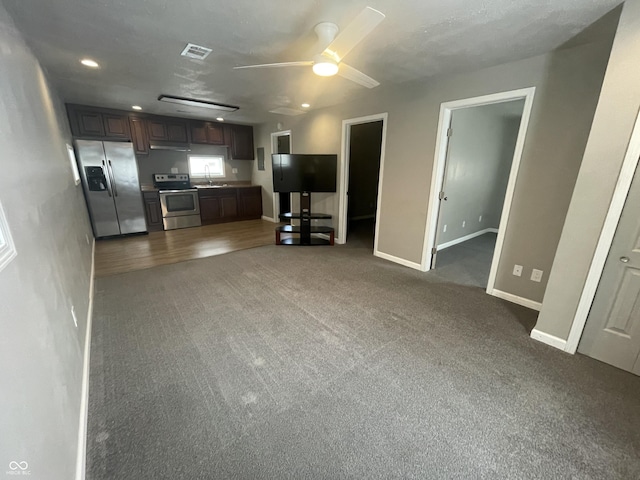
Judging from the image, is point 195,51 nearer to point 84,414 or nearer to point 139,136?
point 84,414

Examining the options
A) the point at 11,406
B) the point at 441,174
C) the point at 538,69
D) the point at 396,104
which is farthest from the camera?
the point at 396,104

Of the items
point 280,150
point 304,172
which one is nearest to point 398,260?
point 304,172

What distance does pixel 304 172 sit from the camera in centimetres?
446

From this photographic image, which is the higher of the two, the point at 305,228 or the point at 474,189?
the point at 474,189

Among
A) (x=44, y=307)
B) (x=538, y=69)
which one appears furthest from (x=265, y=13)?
(x=538, y=69)

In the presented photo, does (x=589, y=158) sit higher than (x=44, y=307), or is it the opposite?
(x=589, y=158)

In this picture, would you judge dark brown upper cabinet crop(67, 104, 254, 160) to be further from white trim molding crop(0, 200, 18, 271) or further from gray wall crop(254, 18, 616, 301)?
white trim molding crop(0, 200, 18, 271)

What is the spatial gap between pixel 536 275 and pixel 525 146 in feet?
4.29

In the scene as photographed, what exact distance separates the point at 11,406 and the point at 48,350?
473 millimetres

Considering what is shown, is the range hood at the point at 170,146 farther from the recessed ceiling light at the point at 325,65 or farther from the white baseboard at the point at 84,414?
the recessed ceiling light at the point at 325,65

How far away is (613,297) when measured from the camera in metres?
1.89

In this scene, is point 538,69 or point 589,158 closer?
point 589,158

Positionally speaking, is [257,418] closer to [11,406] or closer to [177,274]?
[11,406]

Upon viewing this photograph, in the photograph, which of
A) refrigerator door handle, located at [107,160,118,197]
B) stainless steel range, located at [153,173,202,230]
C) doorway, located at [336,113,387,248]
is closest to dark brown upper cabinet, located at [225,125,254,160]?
stainless steel range, located at [153,173,202,230]
